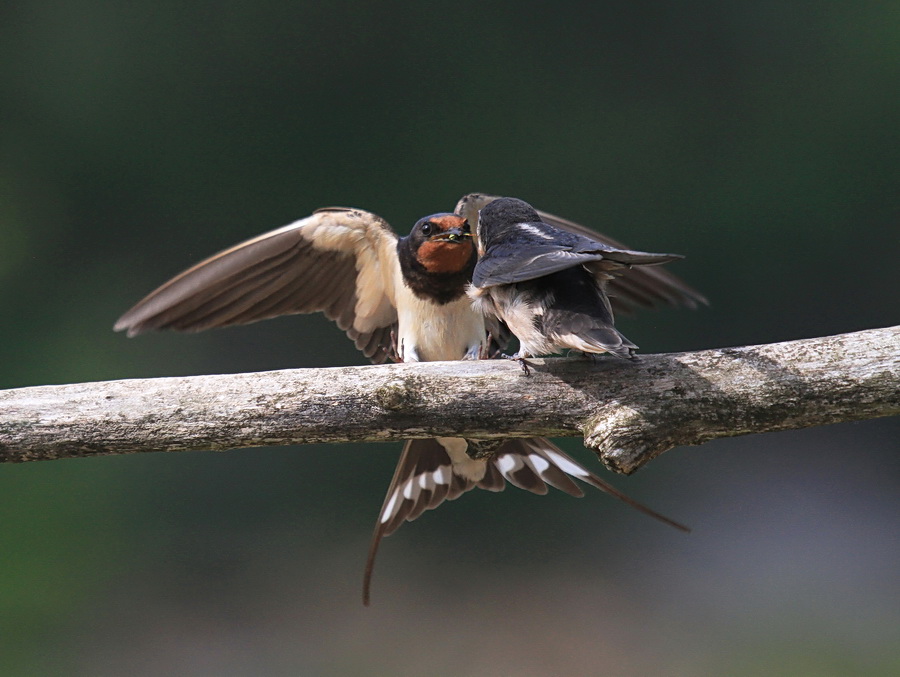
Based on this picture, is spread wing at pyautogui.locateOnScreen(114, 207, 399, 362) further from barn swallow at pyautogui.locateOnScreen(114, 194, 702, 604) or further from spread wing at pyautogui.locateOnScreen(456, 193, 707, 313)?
spread wing at pyautogui.locateOnScreen(456, 193, 707, 313)

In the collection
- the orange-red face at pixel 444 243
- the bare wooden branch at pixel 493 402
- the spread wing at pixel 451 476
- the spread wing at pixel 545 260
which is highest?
the spread wing at pixel 545 260

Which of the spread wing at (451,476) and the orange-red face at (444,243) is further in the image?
the orange-red face at (444,243)

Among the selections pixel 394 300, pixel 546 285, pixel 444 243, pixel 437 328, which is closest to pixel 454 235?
pixel 444 243

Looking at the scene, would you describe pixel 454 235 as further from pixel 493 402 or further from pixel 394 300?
pixel 493 402

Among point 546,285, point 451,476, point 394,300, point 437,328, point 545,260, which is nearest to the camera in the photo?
point 545,260

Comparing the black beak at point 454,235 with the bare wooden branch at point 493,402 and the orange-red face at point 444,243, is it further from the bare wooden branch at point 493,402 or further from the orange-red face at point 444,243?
the bare wooden branch at point 493,402

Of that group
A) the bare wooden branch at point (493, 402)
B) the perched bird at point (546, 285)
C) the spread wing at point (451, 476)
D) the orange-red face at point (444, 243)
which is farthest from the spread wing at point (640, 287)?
the bare wooden branch at point (493, 402)
